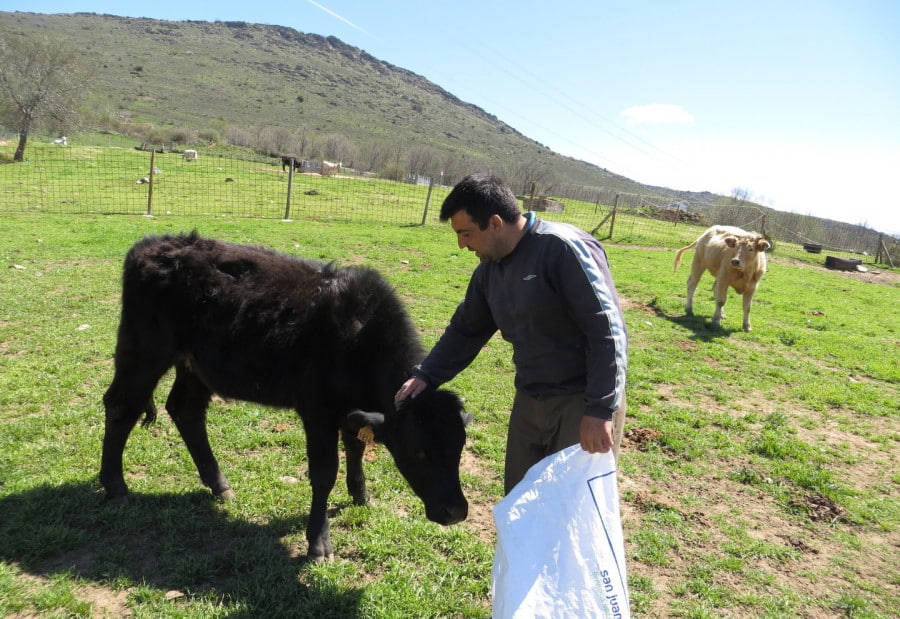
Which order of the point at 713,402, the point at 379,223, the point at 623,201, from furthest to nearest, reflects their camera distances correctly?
the point at 623,201 < the point at 379,223 < the point at 713,402

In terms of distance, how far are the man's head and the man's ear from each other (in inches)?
46.5

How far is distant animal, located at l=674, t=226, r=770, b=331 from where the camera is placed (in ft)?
32.0

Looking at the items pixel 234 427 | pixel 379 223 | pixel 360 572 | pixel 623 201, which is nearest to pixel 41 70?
pixel 379 223

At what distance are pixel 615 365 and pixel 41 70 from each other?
48302 mm

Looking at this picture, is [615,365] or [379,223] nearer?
[615,365]

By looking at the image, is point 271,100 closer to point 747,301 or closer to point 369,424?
point 747,301

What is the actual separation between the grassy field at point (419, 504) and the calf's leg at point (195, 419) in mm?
152

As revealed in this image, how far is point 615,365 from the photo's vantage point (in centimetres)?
223

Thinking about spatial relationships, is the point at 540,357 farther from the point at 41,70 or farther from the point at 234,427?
the point at 41,70

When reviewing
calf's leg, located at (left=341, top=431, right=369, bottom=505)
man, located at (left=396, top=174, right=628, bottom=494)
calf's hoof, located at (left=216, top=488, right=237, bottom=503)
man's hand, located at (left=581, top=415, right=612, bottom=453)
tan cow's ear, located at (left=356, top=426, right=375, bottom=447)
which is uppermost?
man, located at (left=396, top=174, right=628, bottom=494)

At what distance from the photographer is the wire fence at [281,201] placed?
1784 cm

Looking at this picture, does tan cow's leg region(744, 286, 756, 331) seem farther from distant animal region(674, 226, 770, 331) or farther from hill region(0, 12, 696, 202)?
hill region(0, 12, 696, 202)

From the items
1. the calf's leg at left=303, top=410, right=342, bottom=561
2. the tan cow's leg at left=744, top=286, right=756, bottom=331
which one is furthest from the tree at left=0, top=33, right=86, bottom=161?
the tan cow's leg at left=744, top=286, right=756, bottom=331

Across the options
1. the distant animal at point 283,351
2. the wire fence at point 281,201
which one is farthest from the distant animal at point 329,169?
the distant animal at point 283,351
